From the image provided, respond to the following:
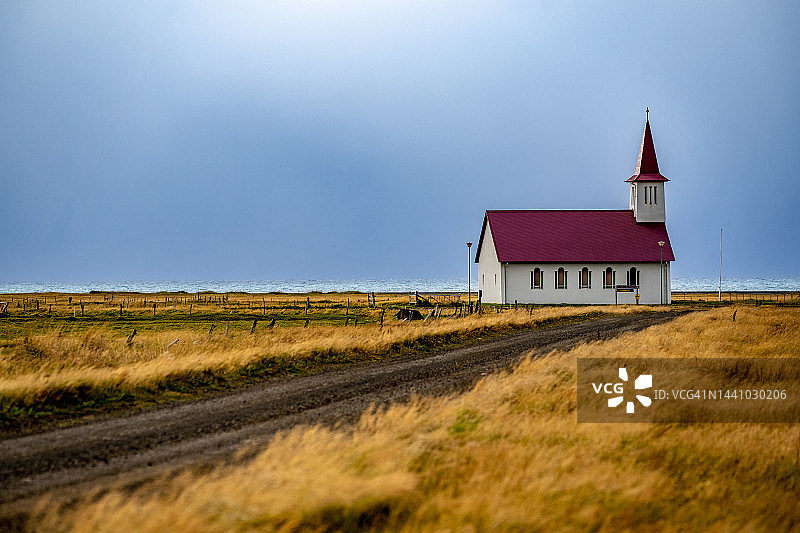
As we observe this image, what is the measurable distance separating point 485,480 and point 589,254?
53237 millimetres

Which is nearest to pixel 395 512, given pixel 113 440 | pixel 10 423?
pixel 113 440

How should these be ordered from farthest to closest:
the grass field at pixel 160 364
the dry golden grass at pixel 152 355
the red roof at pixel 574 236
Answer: the red roof at pixel 574 236 → the dry golden grass at pixel 152 355 → the grass field at pixel 160 364

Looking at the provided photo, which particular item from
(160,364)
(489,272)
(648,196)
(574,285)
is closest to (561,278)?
(574,285)

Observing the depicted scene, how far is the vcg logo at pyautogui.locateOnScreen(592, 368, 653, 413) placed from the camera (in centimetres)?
1125

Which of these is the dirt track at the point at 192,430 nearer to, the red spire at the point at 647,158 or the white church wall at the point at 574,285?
the white church wall at the point at 574,285

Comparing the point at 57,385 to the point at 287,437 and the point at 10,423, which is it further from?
the point at 287,437

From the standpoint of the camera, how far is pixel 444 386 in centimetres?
1324

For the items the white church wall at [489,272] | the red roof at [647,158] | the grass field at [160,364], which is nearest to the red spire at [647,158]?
the red roof at [647,158]

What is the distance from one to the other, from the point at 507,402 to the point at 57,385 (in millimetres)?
7239

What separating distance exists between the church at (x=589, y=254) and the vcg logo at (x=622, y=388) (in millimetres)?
44530

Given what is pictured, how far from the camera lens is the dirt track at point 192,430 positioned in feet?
23.0

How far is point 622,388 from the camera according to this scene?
12.3 metres

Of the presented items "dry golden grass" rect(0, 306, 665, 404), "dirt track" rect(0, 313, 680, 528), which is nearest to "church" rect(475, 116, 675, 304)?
"dry golden grass" rect(0, 306, 665, 404)

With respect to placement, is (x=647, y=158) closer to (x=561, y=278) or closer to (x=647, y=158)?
(x=647, y=158)
